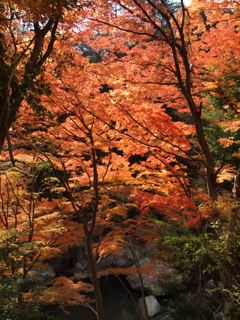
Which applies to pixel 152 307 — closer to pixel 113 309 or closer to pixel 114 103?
pixel 113 309

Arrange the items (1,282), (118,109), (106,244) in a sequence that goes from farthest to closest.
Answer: (106,244)
(118,109)
(1,282)

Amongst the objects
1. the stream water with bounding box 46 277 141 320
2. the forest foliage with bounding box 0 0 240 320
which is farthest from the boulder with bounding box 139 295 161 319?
the forest foliage with bounding box 0 0 240 320

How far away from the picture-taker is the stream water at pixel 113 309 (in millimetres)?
9852

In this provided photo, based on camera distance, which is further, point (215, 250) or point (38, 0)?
point (215, 250)

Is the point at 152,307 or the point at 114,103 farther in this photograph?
the point at 152,307

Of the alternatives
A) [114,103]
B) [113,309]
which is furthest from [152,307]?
[114,103]

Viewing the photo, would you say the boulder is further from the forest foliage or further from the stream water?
the forest foliage

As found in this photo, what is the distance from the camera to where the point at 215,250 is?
14.1 ft

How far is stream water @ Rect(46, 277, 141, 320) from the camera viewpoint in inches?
388

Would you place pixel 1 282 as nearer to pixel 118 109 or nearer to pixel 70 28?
pixel 118 109

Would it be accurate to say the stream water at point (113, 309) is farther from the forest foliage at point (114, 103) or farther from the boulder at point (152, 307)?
the forest foliage at point (114, 103)

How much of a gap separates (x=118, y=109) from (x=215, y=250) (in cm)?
364

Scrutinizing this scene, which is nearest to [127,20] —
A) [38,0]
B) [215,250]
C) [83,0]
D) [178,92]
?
[83,0]

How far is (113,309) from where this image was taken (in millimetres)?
10492
